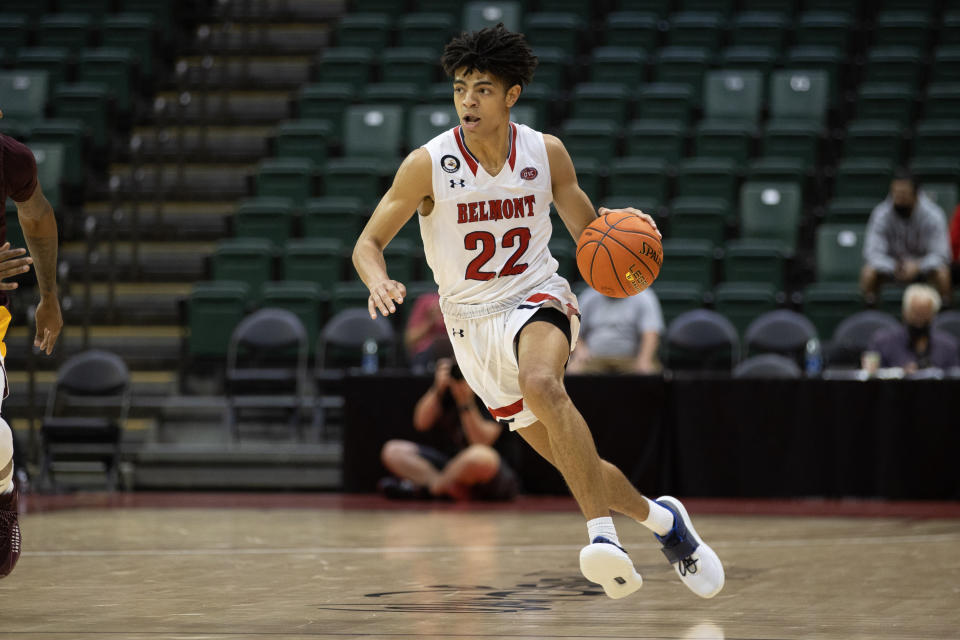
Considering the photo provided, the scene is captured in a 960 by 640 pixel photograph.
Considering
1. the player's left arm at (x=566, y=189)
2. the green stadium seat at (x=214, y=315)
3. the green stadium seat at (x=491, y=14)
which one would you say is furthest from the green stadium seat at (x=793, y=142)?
the player's left arm at (x=566, y=189)

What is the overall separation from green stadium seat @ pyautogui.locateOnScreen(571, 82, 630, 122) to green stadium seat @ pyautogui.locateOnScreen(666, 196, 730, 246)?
1.88 metres

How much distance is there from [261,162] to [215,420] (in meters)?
3.53

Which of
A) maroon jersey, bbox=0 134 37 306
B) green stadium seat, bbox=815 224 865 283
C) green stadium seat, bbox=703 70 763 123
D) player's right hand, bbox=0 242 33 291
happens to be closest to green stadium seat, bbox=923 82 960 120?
green stadium seat, bbox=703 70 763 123

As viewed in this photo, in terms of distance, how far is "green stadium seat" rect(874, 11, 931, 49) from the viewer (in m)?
13.5

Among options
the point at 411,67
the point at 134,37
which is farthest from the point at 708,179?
the point at 134,37

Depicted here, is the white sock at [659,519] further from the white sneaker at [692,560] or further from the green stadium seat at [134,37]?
the green stadium seat at [134,37]

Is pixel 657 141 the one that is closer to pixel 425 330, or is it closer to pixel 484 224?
pixel 425 330

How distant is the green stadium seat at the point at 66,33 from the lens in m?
14.5

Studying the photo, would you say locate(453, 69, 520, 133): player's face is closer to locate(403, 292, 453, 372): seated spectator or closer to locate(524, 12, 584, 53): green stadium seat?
locate(403, 292, 453, 372): seated spectator

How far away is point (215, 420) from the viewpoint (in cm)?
1082

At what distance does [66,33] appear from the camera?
14.5 m

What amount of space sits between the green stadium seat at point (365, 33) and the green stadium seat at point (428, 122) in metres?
2.00

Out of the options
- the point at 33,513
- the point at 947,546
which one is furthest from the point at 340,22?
the point at 947,546

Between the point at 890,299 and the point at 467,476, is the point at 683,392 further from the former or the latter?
the point at 890,299
